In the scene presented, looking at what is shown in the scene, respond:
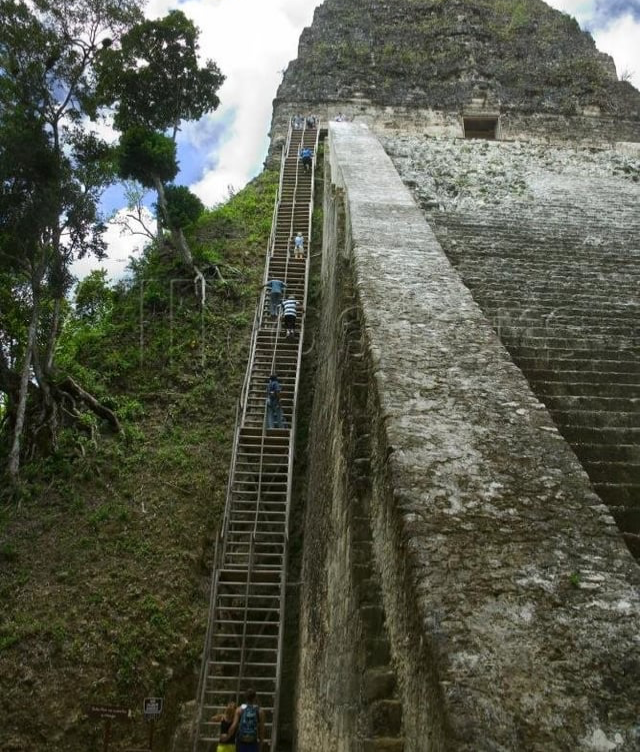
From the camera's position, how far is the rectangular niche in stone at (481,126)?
59.4 feet

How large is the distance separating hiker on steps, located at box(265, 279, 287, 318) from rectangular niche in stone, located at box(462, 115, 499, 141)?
1136 cm

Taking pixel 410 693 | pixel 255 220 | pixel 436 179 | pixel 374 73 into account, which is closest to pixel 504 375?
pixel 410 693

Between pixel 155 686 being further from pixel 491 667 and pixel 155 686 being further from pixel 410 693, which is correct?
pixel 491 667

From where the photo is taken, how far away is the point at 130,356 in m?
10.0

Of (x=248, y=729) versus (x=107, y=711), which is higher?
(x=248, y=729)

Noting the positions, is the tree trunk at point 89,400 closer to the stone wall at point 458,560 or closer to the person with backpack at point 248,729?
the person with backpack at point 248,729

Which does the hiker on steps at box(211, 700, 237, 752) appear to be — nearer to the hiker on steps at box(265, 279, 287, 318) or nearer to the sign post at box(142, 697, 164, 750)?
the sign post at box(142, 697, 164, 750)

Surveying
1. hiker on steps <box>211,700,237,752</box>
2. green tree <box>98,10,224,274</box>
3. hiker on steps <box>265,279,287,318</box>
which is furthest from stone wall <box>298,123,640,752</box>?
green tree <box>98,10,224,274</box>

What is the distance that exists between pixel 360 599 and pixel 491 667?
1.06m

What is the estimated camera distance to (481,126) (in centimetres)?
1859

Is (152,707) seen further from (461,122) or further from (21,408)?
(461,122)

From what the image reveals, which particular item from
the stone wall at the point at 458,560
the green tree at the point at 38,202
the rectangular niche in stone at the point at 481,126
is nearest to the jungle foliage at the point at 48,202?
the green tree at the point at 38,202

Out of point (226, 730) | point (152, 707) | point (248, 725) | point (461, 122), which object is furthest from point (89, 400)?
point (461, 122)

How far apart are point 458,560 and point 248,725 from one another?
316 cm
